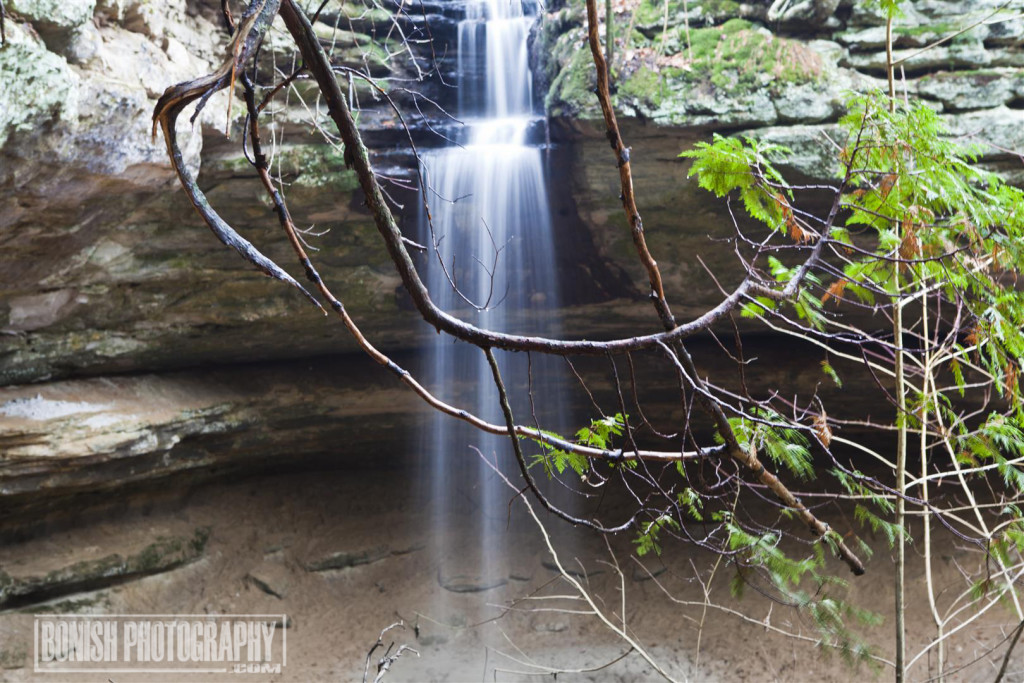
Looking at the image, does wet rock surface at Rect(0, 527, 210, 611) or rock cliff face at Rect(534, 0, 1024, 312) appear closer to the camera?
rock cliff face at Rect(534, 0, 1024, 312)

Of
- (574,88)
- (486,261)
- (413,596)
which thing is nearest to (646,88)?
(574,88)

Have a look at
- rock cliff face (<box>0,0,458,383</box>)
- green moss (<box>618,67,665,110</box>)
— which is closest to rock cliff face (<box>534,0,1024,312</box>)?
green moss (<box>618,67,665,110</box>)

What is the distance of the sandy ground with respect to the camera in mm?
6387

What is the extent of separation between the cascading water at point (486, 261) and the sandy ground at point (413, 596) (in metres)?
0.24

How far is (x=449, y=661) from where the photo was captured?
680 cm

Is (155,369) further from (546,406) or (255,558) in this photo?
(546,406)

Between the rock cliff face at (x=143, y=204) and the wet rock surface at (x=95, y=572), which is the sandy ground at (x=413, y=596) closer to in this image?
the wet rock surface at (x=95, y=572)

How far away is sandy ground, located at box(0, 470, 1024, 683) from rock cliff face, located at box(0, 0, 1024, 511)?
3.35 feet

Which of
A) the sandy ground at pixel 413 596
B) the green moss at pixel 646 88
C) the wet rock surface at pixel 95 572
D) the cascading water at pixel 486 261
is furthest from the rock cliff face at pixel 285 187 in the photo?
the sandy ground at pixel 413 596

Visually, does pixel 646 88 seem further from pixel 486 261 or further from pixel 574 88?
pixel 486 261

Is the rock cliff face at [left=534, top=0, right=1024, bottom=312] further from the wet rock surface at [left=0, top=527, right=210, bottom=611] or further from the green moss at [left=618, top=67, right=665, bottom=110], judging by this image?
the wet rock surface at [left=0, top=527, right=210, bottom=611]

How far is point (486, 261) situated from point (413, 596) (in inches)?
144

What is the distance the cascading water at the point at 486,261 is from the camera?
6.71 m

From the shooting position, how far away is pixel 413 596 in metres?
7.71
